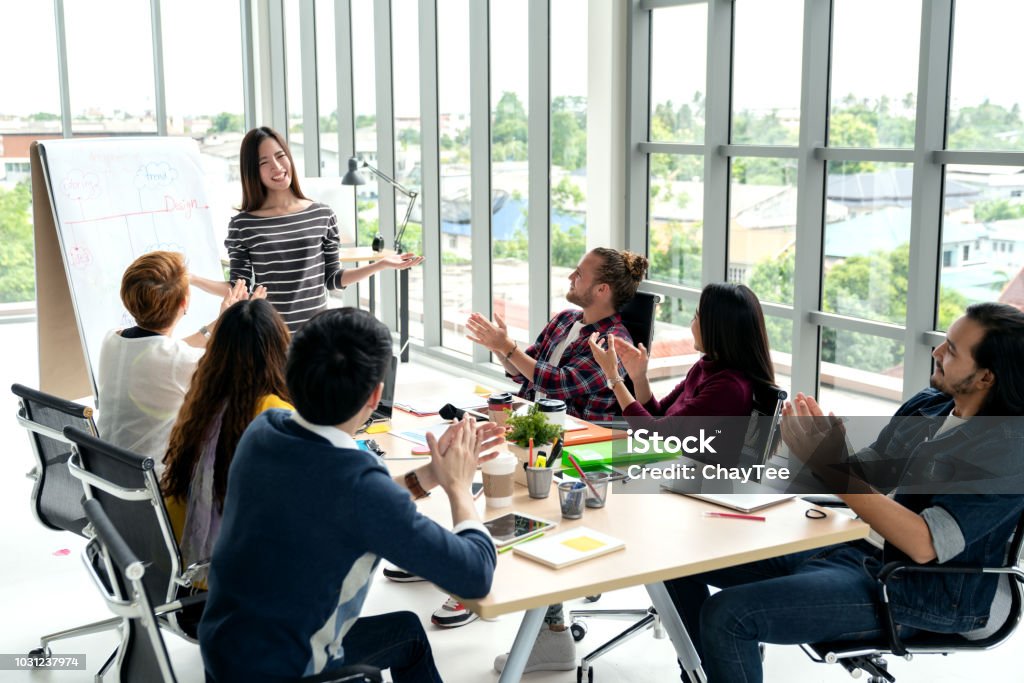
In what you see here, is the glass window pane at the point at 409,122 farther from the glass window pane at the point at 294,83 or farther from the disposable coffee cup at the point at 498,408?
the disposable coffee cup at the point at 498,408

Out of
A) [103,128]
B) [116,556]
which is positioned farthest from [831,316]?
[103,128]

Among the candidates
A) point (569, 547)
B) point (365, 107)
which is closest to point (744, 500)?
point (569, 547)

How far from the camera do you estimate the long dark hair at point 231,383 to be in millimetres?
2438

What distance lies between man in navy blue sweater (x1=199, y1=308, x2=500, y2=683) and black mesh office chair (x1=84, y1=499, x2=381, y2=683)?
0.07 metres

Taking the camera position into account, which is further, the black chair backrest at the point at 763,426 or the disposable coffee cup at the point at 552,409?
the black chair backrest at the point at 763,426

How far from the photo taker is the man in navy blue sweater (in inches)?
74.7

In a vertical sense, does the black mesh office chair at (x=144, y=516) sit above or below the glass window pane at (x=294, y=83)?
below

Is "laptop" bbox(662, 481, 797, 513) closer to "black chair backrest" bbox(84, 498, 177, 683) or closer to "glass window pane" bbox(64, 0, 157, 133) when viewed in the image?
"black chair backrest" bbox(84, 498, 177, 683)

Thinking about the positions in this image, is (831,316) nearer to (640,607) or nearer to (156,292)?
(640,607)

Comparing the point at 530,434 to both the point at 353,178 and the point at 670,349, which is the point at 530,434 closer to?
the point at 670,349

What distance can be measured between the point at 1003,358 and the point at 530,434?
112cm

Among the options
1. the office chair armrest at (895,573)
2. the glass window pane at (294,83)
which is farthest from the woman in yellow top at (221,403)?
the glass window pane at (294,83)

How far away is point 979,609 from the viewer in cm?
239

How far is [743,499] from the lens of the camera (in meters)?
2.54
